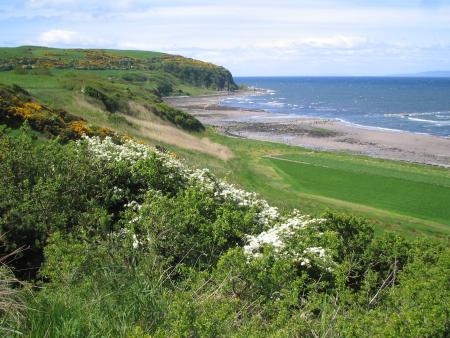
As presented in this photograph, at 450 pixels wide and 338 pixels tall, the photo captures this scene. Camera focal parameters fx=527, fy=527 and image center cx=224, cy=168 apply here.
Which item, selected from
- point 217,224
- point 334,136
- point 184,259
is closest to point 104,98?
point 217,224

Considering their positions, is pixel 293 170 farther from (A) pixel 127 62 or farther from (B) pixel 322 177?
(A) pixel 127 62

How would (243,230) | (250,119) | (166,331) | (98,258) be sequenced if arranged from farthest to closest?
(250,119) → (243,230) → (98,258) → (166,331)

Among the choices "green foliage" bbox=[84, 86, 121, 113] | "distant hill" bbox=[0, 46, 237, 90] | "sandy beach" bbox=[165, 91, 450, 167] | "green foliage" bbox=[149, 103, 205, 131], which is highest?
"distant hill" bbox=[0, 46, 237, 90]

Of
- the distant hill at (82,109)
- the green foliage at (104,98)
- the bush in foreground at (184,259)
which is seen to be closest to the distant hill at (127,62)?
the distant hill at (82,109)

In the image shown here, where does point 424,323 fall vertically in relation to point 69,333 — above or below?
below

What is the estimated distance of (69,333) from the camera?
5637mm

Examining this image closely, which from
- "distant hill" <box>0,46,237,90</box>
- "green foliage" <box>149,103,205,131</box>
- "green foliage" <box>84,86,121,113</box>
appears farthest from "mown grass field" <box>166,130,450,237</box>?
"distant hill" <box>0,46,237,90</box>

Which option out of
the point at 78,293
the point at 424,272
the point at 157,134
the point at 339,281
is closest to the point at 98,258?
the point at 78,293

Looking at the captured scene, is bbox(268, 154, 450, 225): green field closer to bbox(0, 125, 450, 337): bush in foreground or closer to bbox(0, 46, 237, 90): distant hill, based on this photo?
bbox(0, 125, 450, 337): bush in foreground

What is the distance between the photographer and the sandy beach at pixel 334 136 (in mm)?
55500

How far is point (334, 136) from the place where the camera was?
67562 millimetres

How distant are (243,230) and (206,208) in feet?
3.68

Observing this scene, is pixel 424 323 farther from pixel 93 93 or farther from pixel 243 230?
pixel 93 93

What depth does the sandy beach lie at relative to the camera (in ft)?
182
